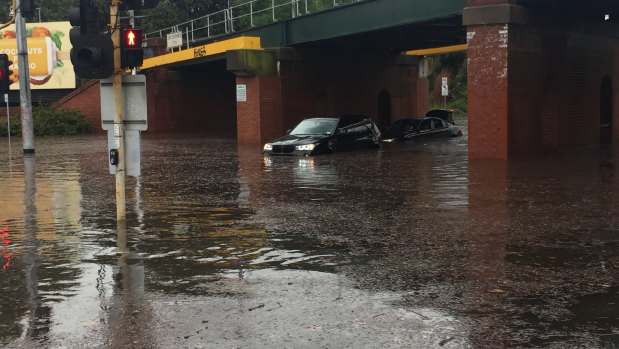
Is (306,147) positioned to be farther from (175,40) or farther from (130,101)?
(175,40)

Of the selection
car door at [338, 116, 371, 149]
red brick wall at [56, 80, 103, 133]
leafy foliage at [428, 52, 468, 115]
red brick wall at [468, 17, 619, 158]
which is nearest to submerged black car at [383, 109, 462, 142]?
car door at [338, 116, 371, 149]

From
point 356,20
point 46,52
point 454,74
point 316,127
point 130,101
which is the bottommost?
point 316,127

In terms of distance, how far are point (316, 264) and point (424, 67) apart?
36770mm

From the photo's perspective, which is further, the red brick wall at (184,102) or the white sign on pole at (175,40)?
the red brick wall at (184,102)

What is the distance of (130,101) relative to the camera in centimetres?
1160

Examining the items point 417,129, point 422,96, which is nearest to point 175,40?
point 417,129

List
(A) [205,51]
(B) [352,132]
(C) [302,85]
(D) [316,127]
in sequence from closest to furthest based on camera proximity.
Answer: (D) [316,127], (B) [352,132], (C) [302,85], (A) [205,51]

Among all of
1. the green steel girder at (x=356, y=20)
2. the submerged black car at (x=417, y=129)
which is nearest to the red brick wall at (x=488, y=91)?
the green steel girder at (x=356, y=20)

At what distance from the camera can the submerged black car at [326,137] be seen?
25344mm

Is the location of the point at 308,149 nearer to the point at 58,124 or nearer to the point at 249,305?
the point at 249,305

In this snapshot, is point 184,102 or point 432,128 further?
point 184,102

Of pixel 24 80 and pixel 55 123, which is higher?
pixel 24 80

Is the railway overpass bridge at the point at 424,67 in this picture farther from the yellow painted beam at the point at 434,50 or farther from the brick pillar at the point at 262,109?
the yellow painted beam at the point at 434,50

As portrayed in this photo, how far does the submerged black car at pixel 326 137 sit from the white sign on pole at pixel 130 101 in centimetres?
1372
